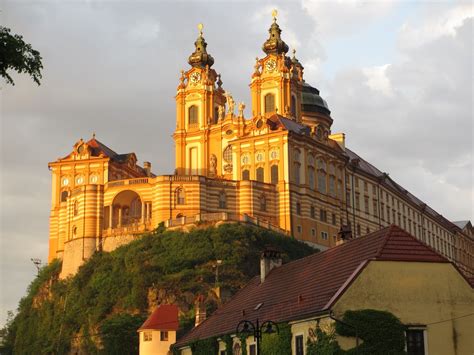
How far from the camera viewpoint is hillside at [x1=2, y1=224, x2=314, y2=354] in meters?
89.2

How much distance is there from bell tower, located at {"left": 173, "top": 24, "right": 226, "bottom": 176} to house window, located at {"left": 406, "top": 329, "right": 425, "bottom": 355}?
75.0 meters

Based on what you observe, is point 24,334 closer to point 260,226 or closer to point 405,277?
point 260,226

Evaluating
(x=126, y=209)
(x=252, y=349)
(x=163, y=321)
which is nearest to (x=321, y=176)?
(x=126, y=209)

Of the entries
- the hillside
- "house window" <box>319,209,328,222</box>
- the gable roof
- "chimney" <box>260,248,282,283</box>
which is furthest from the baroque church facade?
the gable roof

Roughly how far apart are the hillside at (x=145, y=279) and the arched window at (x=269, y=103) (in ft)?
80.7

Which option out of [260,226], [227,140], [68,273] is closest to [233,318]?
[260,226]

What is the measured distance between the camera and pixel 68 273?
101m

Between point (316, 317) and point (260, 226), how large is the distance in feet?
190

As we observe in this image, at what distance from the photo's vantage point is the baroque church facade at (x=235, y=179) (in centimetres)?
9869

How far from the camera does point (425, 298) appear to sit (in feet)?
130

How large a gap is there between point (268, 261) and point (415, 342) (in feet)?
44.3

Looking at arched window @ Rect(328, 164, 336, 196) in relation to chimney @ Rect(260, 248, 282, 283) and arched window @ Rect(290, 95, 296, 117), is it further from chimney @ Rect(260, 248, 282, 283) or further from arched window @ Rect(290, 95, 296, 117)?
chimney @ Rect(260, 248, 282, 283)

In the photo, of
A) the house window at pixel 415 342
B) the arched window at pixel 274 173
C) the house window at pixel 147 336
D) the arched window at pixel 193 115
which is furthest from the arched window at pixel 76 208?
the house window at pixel 415 342

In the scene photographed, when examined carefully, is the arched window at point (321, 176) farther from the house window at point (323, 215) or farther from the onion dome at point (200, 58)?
the onion dome at point (200, 58)
